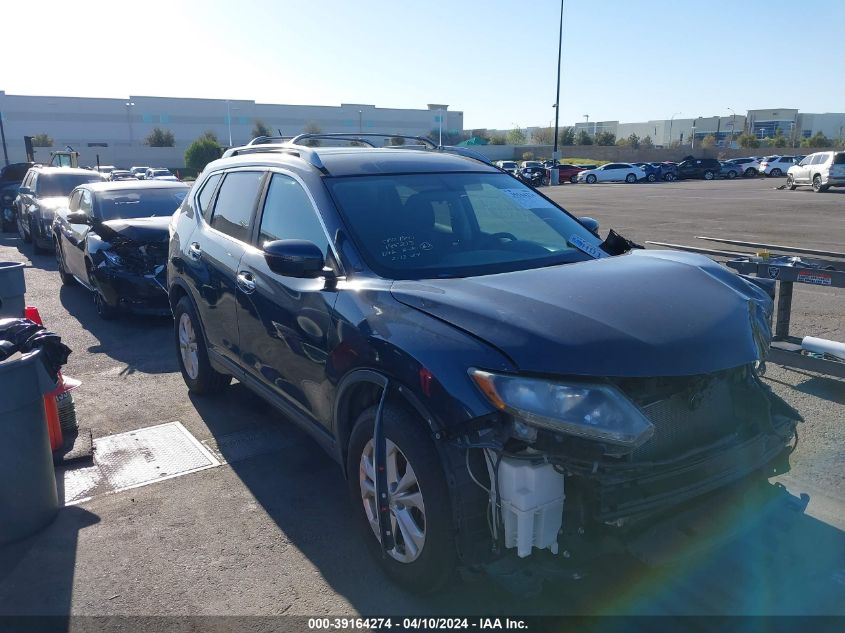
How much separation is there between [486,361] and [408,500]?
2.51ft

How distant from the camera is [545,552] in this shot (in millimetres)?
2752

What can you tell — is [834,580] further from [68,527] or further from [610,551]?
[68,527]

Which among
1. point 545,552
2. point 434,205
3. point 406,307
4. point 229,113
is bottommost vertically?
point 545,552

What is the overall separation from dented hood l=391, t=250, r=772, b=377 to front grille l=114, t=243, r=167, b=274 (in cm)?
618

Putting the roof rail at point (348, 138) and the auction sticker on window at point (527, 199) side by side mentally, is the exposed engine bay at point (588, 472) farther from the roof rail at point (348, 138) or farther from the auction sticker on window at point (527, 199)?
the roof rail at point (348, 138)

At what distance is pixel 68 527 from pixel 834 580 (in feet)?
12.9

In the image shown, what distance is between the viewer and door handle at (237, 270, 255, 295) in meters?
4.46

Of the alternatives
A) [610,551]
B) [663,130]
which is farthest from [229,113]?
[610,551]

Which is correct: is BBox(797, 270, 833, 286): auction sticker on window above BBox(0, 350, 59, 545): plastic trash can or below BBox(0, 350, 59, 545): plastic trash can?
above

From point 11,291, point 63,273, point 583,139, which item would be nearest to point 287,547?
point 11,291

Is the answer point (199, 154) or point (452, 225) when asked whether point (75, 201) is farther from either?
point (199, 154)

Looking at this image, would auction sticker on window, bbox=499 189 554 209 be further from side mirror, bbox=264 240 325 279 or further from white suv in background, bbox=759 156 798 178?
white suv in background, bbox=759 156 798 178

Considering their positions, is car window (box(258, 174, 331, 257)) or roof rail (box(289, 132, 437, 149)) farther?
roof rail (box(289, 132, 437, 149))

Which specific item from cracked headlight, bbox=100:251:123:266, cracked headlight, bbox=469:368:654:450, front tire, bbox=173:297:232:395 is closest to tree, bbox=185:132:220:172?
cracked headlight, bbox=100:251:123:266
